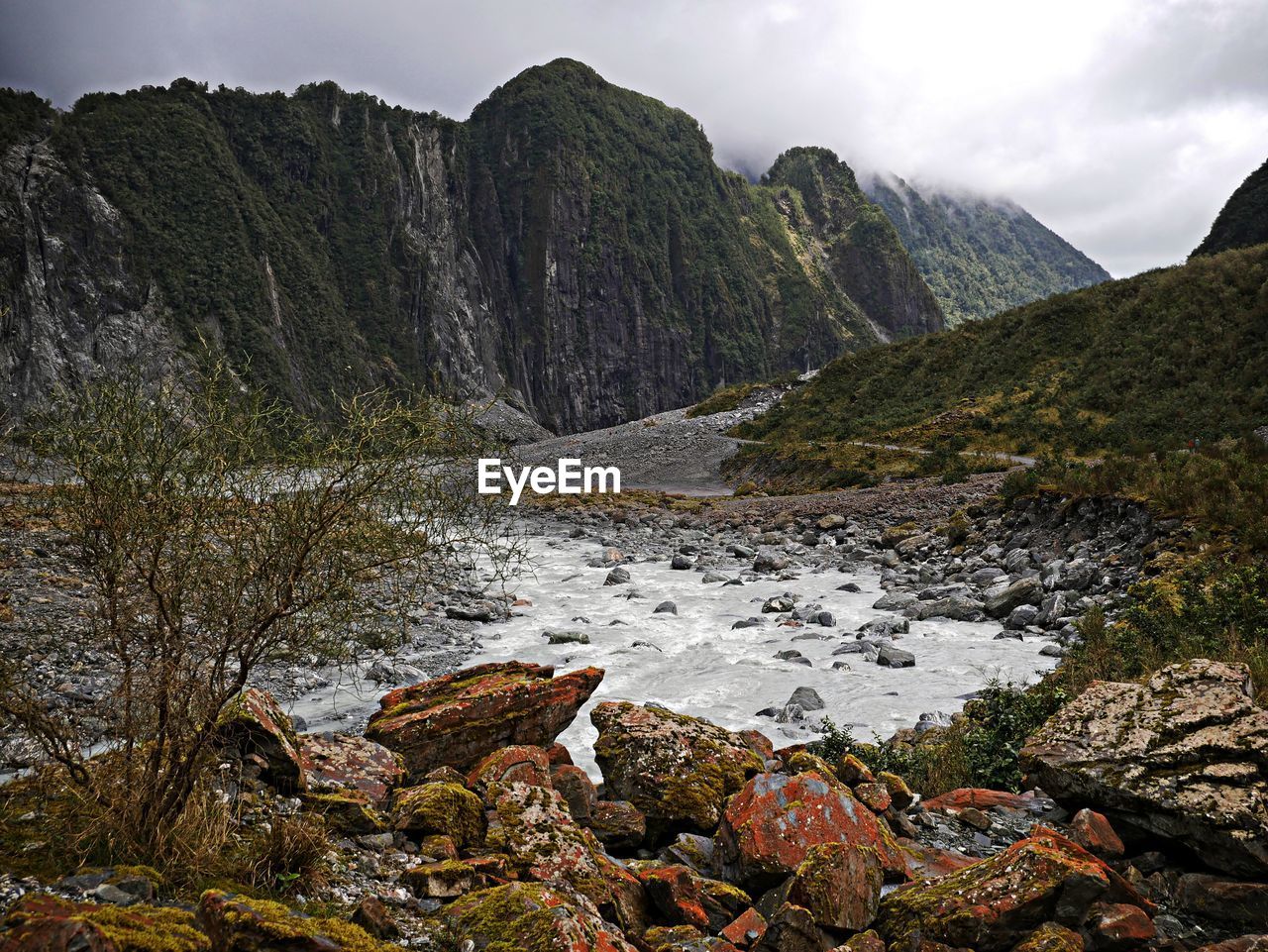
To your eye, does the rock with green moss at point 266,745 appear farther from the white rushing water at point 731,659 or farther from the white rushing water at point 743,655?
the white rushing water at point 743,655

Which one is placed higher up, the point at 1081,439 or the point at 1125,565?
the point at 1081,439

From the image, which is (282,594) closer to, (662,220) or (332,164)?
(332,164)

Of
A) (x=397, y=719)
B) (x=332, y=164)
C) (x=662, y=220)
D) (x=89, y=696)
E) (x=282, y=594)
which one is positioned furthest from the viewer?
(x=662, y=220)

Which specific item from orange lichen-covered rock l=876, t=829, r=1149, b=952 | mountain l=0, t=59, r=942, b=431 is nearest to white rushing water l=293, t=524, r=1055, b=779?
orange lichen-covered rock l=876, t=829, r=1149, b=952

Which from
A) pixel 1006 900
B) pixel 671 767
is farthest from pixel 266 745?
pixel 1006 900

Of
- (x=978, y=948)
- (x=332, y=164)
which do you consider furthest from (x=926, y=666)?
(x=332, y=164)

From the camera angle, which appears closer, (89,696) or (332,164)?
(89,696)

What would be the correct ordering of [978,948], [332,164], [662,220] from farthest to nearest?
1. [662,220]
2. [332,164]
3. [978,948]
